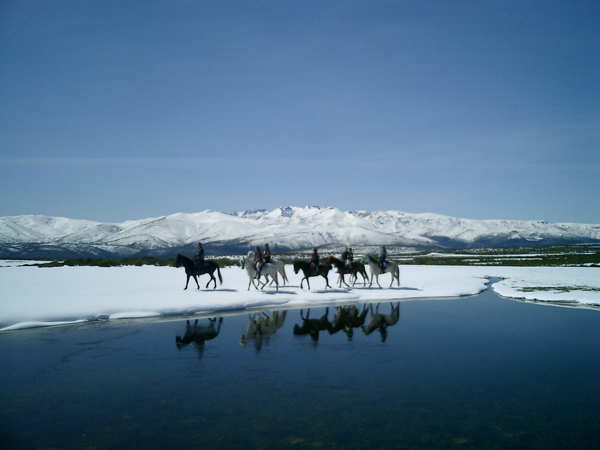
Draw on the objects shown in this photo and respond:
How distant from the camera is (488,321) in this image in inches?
666

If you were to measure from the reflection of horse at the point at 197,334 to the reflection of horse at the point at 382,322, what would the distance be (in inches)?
216

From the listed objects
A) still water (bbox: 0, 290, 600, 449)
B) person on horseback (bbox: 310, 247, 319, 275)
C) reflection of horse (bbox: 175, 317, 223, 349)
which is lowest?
still water (bbox: 0, 290, 600, 449)

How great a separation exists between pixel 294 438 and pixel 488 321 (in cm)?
1274

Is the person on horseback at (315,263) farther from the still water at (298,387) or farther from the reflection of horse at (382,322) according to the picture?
the still water at (298,387)

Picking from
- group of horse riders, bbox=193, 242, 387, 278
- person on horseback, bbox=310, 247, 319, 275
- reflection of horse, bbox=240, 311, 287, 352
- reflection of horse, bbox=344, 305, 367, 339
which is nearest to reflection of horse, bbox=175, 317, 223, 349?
reflection of horse, bbox=240, 311, 287, 352

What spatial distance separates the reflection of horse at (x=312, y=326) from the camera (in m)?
14.6

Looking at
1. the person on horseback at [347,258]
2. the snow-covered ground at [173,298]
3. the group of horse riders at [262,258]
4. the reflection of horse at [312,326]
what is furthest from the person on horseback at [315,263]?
the reflection of horse at [312,326]

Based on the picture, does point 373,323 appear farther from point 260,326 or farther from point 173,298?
point 173,298

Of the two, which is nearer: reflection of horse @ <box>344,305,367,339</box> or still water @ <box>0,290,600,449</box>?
still water @ <box>0,290,600,449</box>

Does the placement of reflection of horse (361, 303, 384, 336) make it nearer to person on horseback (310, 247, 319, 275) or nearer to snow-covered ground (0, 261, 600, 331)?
snow-covered ground (0, 261, 600, 331)

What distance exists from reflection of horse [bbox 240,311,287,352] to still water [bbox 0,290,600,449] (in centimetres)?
15

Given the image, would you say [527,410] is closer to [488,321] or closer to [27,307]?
[488,321]

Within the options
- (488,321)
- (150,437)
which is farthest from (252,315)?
(150,437)

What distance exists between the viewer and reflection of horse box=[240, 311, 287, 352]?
44.5 ft
